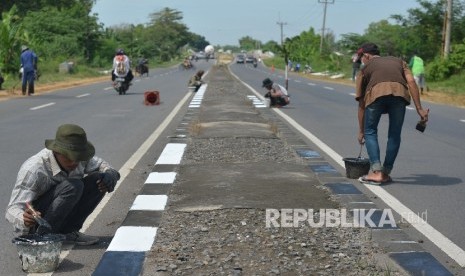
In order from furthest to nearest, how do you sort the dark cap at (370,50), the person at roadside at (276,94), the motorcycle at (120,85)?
1. the motorcycle at (120,85)
2. the person at roadside at (276,94)
3. the dark cap at (370,50)

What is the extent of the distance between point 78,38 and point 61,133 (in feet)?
188

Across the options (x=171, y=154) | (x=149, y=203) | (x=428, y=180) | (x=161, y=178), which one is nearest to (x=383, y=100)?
(x=428, y=180)

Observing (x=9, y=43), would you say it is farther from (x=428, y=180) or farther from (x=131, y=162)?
(x=428, y=180)

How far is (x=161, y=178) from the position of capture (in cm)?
814

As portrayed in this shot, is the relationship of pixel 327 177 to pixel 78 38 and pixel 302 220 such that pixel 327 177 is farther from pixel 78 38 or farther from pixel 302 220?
pixel 78 38

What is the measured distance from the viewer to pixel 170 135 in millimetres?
12750

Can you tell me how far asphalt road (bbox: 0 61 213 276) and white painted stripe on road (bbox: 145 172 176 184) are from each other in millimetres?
167

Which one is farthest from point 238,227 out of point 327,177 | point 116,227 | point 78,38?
point 78,38

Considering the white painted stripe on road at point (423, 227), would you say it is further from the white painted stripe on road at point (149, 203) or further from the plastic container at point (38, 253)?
the plastic container at point (38, 253)

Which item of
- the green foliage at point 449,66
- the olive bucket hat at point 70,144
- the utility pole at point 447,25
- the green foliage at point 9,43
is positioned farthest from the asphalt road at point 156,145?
the green foliage at point 449,66

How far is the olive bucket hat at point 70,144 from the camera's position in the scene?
16.1 ft

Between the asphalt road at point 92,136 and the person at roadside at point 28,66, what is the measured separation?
2.15 meters

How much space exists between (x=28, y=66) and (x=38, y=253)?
21.1 metres

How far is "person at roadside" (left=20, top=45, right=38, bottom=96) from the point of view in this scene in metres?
24.6
